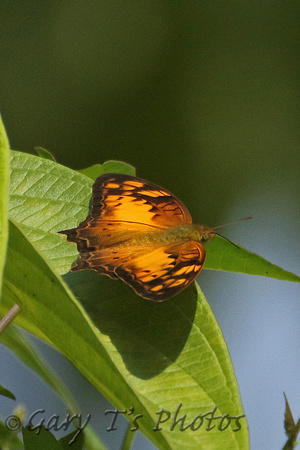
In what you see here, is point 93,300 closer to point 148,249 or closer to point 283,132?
point 148,249

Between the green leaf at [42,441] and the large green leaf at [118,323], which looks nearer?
the large green leaf at [118,323]

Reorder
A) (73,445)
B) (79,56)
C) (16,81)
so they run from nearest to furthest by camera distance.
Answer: (73,445)
(16,81)
(79,56)

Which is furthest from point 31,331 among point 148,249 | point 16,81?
point 16,81

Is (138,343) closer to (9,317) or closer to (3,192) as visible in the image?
(9,317)

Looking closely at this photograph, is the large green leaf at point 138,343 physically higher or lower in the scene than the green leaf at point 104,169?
lower

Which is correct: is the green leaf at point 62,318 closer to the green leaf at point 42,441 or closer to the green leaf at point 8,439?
the green leaf at point 42,441

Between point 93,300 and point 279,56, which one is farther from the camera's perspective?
point 279,56

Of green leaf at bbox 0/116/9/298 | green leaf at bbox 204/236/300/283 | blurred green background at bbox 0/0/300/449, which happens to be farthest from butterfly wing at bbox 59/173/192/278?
blurred green background at bbox 0/0/300/449

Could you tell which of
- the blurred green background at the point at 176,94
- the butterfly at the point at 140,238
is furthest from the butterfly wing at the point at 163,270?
the blurred green background at the point at 176,94
